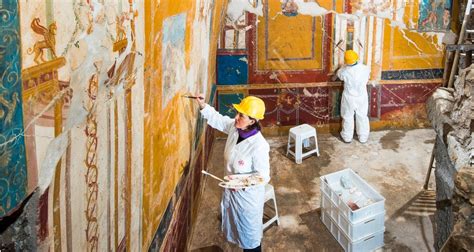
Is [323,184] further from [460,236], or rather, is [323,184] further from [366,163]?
[460,236]

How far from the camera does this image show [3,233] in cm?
103

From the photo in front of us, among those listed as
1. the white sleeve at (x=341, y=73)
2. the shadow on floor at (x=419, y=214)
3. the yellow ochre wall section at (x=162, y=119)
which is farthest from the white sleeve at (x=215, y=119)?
the white sleeve at (x=341, y=73)

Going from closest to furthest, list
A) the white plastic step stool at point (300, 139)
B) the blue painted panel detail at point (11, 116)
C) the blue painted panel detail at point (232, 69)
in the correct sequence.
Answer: the blue painted panel detail at point (11, 116) → the white plastic step stool at point (300, 139) → the blue painted panel detail at point (232, 69)

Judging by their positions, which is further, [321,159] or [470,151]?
[321,159]

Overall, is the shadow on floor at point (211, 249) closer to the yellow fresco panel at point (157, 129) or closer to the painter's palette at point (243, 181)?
the painter's palette at point (243, 181)

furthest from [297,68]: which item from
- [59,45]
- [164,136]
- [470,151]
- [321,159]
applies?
[59,45]

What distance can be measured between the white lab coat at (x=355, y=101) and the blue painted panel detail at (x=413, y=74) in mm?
403

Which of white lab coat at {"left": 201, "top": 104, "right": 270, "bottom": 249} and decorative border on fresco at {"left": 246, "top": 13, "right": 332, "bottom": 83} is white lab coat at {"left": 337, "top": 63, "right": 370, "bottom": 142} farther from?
white lab coat at {"left": 201, "top": 104, "right": 270, "bottom": 249}

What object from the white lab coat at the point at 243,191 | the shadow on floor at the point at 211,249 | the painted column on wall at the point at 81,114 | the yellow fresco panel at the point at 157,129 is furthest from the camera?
the shadow on floor at the point at 211,249

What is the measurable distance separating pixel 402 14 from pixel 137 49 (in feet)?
18.4

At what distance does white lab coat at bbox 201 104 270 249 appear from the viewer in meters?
3.49

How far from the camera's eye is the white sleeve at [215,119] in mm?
3812

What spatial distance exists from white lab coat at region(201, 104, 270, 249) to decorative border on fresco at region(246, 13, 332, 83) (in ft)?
9.39

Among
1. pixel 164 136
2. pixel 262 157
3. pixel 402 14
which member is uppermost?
pixel 402 14
